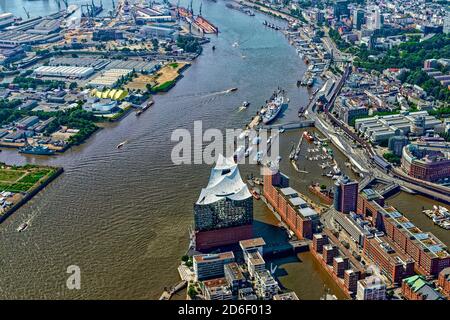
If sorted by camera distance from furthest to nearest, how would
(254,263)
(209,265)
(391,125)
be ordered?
(391,125), (209,265), (254,263)

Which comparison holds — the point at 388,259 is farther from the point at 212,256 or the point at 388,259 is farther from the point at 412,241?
the point at 212,256

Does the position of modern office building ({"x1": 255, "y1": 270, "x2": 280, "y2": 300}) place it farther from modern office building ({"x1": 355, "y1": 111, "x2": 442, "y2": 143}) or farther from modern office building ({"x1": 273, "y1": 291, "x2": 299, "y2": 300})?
modern office building ({"x1": 355, "y1": 111, "x2": 442, "y2": 143})

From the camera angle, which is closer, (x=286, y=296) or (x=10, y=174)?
(x=286, y=296)

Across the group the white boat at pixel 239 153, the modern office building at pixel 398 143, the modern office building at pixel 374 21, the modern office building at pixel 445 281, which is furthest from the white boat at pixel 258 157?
the modern office building at pixel 374 21

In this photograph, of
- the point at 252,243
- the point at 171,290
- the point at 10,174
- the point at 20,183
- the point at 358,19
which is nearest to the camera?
the point at 171,290

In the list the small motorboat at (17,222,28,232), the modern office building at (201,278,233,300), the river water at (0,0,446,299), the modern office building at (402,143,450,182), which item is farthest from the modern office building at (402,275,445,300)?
the small motorboat at (17,222,28,232)

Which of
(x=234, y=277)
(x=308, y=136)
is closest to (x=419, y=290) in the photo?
(x=234, y=277)

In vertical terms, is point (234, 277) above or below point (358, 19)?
below
